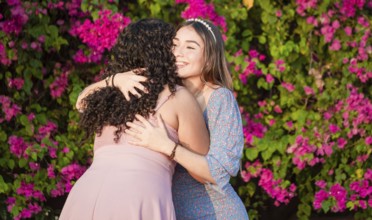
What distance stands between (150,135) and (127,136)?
0.09 m

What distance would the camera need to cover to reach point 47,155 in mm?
5000

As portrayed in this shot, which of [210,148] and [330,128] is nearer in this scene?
[210,148]

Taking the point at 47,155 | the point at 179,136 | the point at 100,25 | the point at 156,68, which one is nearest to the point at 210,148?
the point at 179,136

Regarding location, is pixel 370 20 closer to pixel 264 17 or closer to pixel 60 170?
pixel 264 17

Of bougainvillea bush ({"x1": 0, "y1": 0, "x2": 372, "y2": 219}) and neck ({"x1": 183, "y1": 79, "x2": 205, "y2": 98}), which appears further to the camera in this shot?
bougainvillea bush ({"x1": 0, "y1": 0, "x2": 372, "y2": 219})

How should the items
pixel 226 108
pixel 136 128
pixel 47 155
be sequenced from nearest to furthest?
pixel 136 128 < pixel 226 108 < pixel 47 155

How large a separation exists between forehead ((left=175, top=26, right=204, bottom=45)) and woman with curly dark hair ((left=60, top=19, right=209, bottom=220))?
0.73 feet

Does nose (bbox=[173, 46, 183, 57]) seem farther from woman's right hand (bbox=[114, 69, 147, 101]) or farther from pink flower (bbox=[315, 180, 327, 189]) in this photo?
pink flower (bbox=[315, 180, 327, 189])

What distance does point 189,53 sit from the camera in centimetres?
322

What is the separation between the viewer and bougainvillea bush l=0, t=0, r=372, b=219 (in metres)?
4.83

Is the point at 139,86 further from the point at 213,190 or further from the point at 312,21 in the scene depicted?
the point at 312,21

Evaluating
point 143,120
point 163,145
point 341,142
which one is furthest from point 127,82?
point 341,142

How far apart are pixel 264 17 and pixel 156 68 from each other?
2128 millimetres

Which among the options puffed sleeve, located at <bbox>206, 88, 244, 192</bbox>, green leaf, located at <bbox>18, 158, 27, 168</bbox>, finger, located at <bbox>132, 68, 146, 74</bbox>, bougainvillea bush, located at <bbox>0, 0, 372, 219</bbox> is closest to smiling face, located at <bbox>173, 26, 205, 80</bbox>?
puffed sleeve, located at <bbox>206, 88, 244, 192</bbox>
